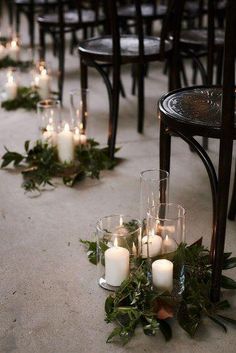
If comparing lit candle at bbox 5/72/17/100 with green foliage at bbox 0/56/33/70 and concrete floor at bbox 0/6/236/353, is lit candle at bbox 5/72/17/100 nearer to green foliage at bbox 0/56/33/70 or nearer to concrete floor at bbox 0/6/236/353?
concrete floor at bbox 0/6/236/353

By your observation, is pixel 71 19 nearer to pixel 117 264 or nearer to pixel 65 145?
pixel 65 145

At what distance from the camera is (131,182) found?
2.22 metres

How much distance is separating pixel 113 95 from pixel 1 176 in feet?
1.91

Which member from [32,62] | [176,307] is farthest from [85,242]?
[32,62]

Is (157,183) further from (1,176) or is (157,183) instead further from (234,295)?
(1,176)

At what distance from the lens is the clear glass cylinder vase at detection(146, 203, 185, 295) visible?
141 centimetres

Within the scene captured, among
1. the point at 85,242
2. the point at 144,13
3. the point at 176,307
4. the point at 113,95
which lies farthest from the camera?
the point at 144,13

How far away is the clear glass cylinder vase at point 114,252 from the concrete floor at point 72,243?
5 cm

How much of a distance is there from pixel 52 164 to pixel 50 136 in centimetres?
13

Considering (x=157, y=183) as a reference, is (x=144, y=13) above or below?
above

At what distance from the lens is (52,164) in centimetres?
229

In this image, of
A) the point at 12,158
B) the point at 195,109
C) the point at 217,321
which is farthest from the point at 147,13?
the point at 217,321

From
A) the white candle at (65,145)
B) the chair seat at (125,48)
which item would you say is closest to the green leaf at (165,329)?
the white candle at (65,145)

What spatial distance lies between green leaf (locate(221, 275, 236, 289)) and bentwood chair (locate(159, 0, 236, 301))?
0.20 ft
